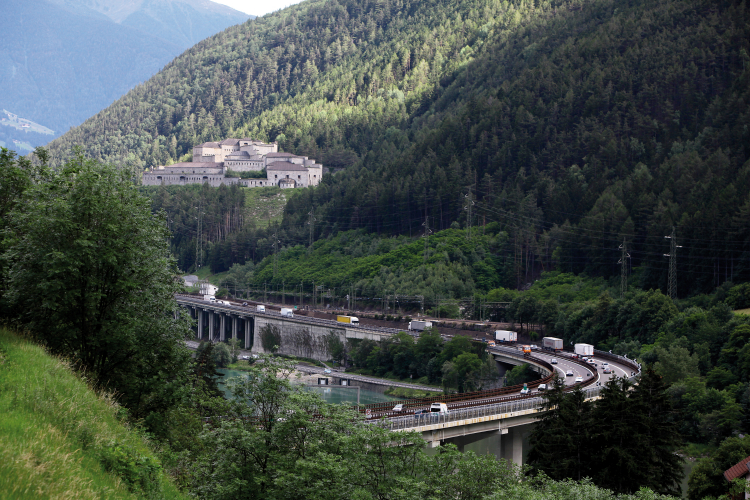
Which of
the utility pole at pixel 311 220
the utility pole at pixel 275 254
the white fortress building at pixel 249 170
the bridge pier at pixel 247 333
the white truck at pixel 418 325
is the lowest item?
the bridge pier at pixel 247 333

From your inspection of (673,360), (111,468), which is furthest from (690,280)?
(111,468)

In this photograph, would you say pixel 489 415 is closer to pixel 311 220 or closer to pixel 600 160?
pixel 600 160

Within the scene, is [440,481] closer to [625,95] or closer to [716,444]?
[716,444]

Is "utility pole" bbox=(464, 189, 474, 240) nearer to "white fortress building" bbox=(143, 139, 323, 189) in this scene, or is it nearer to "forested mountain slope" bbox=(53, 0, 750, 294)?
"forested mountain slope" bbox=(53, 0, 750, 294)

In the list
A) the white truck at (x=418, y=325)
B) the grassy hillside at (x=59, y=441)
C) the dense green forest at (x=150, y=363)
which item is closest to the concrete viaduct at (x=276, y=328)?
the white truck at (x=418, y=325)

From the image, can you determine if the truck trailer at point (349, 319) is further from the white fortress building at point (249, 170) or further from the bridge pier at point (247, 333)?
the white fortress building at point (249, 170)

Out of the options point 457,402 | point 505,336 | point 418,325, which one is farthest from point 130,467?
point 418,325

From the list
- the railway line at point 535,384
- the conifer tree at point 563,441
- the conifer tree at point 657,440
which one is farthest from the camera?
the railway line at point 535,384
